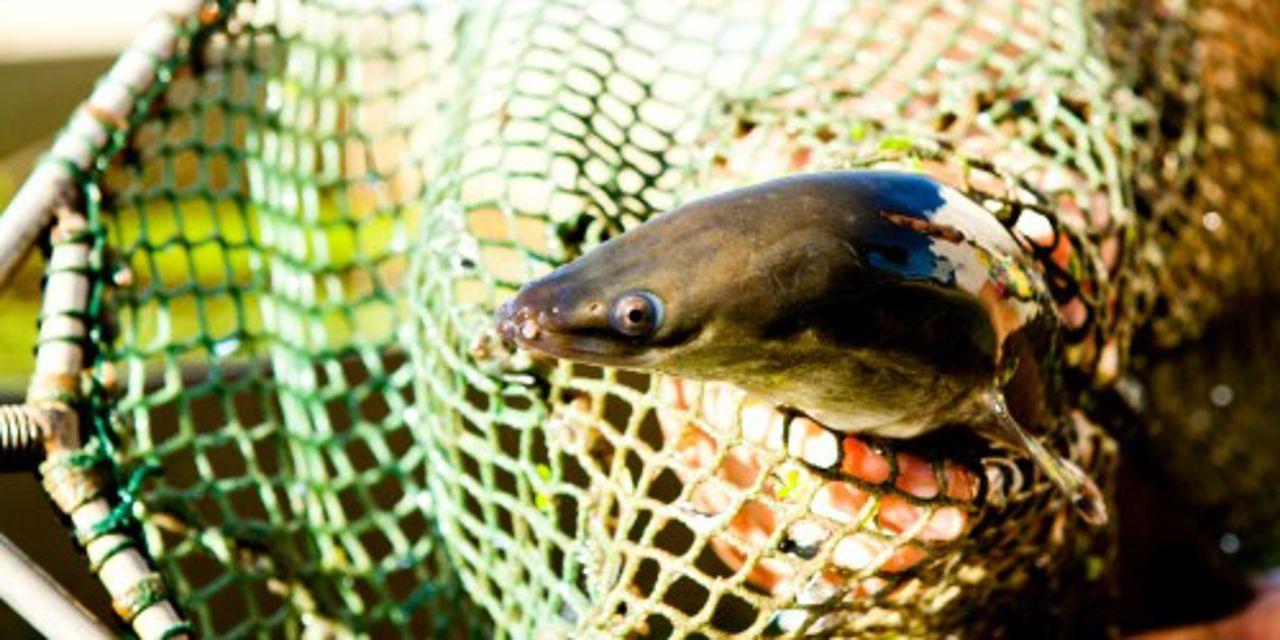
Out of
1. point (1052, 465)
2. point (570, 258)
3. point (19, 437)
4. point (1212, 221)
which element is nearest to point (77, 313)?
point (19, 437)

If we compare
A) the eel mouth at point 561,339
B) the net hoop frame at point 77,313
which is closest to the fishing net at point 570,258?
the net hoop frame at point 77,313

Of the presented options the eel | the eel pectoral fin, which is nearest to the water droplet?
the eel pectoral fin

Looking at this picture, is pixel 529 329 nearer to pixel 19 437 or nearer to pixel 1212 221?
pixel 19 437

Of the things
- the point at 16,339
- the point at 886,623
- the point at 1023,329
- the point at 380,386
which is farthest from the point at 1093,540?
the point at 16,339

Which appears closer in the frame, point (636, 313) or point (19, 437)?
point (636, 313)

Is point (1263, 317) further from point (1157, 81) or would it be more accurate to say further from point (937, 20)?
point (937, 20)

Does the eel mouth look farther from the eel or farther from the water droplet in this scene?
the water droplet
